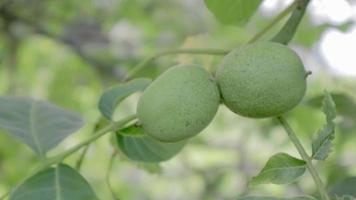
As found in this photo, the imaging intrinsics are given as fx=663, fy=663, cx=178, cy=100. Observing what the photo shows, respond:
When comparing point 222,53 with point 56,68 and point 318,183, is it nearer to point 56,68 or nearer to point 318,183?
point 318,183

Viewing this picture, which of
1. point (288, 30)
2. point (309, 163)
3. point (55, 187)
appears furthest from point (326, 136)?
point (55, 187)

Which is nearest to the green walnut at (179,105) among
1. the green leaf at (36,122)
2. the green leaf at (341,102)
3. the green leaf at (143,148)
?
the green leaf at (143,148)

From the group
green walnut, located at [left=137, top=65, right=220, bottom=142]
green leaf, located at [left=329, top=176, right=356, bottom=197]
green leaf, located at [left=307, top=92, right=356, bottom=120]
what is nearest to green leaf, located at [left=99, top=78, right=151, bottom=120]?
green walnut, located at [left=137, top=65, right=220, bottom=142]

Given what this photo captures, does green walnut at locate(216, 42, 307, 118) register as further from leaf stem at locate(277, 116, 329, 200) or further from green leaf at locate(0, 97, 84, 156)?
green leaf at locate(0, 97, 84, 156)

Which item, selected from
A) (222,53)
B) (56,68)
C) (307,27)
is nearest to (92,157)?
(56,68)

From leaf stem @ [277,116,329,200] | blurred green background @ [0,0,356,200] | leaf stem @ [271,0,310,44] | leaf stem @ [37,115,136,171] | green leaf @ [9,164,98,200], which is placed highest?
leaf stem @ [271,0,310,44]
